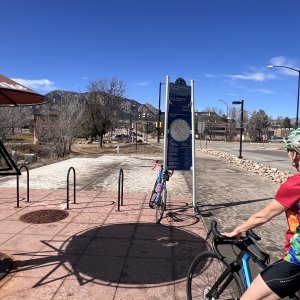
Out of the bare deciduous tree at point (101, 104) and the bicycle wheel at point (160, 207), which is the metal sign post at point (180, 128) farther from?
the bare deciduous tree at point (101, 104)

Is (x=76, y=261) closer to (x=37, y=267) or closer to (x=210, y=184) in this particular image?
(x=37, y=267)

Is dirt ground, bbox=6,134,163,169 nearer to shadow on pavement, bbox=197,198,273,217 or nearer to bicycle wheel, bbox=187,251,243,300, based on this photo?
shadow on pavement, bbox=197,198,273,217

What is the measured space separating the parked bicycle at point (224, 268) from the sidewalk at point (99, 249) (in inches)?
24.5

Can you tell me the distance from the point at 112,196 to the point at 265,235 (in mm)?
4334

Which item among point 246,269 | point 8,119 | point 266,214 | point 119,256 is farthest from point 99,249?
point 8,119

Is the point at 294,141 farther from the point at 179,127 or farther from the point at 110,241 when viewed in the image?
the point at 179,127

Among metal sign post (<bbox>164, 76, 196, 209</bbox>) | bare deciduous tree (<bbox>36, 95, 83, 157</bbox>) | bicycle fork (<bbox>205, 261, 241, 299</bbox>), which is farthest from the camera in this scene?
bare deciduous tree (<bbox>36, 95, 83, 157</bbox>)

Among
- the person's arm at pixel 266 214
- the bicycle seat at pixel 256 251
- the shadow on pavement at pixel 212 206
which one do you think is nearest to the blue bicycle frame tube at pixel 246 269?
the bicycle seat at pixel 256 251

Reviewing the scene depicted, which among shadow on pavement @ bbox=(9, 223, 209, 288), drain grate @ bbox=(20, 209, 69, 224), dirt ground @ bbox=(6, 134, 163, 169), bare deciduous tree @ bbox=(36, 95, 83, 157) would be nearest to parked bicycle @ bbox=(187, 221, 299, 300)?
shadow on pavement @ bbox=(9, 223, 209, 288)

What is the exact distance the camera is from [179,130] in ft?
27.5

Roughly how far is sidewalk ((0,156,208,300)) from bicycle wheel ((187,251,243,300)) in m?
0.51

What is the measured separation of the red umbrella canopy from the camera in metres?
4.09

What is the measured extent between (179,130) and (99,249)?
3.69 metres

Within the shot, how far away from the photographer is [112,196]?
386 inches
